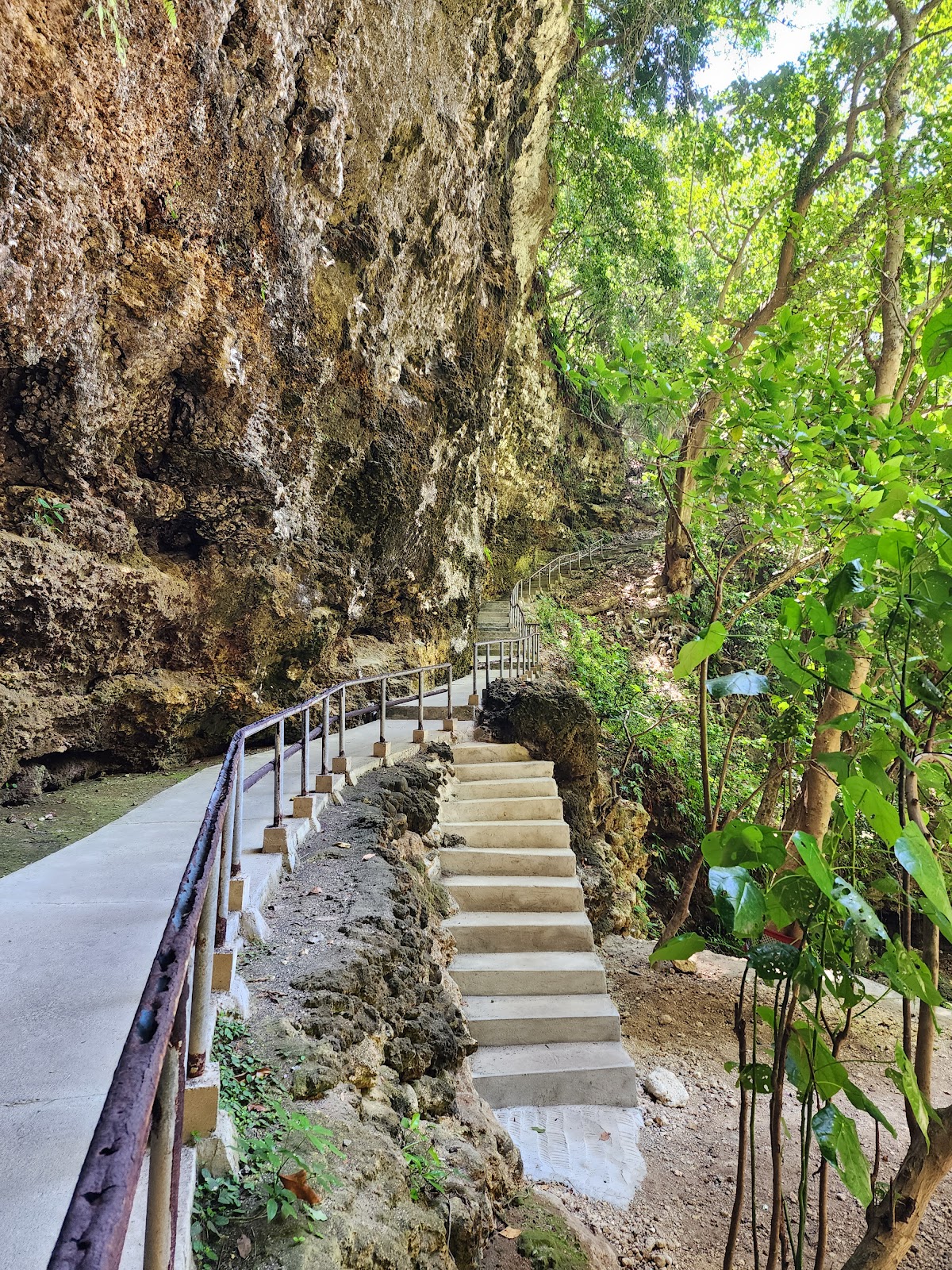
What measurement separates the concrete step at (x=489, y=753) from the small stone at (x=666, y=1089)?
327cm

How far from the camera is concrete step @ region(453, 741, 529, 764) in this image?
7520mm

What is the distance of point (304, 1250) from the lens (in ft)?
5.81

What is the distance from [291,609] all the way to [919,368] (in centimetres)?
713

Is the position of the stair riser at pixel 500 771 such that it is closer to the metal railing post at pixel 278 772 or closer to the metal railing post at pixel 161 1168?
the metal railing post at pixel 278 772

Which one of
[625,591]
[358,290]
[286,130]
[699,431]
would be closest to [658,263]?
[699,431]

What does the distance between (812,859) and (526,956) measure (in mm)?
4602

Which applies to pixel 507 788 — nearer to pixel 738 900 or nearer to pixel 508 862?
pixel 508 862

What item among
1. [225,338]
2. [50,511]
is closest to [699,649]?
[50,511]

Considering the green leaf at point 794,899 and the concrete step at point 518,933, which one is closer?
the green leaf at point 794,899

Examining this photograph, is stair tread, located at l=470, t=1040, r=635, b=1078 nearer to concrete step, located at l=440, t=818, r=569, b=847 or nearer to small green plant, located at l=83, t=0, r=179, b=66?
concrete step, located at l=440, t=818, r=569, b=847

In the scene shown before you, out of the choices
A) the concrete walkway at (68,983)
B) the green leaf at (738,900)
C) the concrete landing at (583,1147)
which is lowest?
the concrete landing at (583,1147)

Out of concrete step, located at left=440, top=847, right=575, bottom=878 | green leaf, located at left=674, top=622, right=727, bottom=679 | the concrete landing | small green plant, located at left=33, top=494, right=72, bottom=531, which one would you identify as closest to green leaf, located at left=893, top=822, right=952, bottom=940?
green leaf, located at left=674, top=622, right=727, bottom=679

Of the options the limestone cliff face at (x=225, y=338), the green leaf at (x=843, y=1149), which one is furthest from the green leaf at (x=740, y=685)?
the limestone cliff face at (x=225, y=338)

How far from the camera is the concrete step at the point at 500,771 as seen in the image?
7254 millimetres
